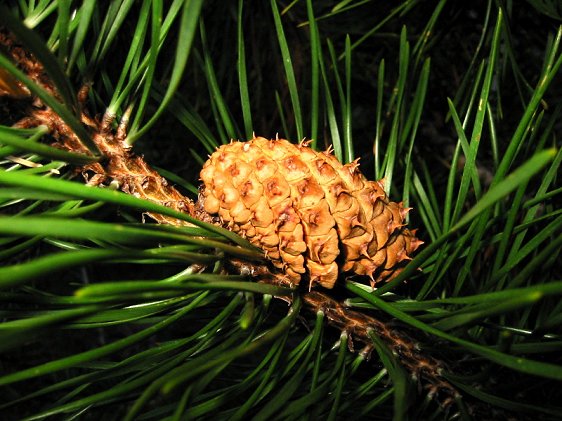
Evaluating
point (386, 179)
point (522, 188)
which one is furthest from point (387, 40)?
point (522, 188)

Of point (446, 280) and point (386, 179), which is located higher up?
point (386, 179)

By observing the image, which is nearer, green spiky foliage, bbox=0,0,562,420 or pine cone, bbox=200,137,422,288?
green spiky foliage, bbox=0,0,562,420

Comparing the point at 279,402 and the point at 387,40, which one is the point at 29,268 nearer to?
the point at 279,402

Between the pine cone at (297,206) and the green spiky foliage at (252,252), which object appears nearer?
the green spiky foliage at (252,252)
